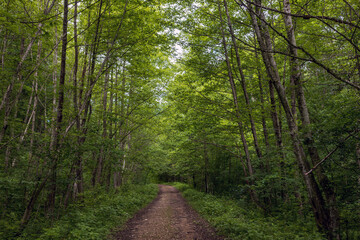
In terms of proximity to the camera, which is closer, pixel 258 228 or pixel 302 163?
pixel 302 163

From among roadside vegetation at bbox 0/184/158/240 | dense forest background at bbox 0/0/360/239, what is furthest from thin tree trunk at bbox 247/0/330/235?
roadside vegetation at bbox 0/184/158/240

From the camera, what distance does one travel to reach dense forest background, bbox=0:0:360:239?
417cm

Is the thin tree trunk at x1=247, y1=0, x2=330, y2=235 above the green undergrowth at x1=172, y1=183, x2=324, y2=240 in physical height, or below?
above

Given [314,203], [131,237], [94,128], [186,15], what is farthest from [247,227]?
[186,15]

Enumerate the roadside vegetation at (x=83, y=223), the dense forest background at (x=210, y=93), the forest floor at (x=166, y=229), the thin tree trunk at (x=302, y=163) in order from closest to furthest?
the thin tree trunk at (x=302, y=163) → the dense forest background at (x=210, y=93) → the roadside vegetation at (x=83, y=223) → the forest floor at (x=166, y=229)

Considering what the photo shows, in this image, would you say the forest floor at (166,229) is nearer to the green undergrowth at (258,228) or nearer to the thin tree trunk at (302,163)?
the green undergrowth at (258,228)

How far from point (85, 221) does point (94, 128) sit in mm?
3114

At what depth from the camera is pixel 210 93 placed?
28.9 ft

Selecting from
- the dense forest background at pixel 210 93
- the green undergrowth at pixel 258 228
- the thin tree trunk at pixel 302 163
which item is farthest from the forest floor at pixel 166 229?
the thin tree trunk at pixel 302 163

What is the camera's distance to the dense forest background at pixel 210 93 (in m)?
4.17

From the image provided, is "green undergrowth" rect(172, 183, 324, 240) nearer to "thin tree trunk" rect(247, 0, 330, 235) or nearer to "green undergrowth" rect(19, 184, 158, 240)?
"thin tree trunk" rect(247, 0, 330, 235)

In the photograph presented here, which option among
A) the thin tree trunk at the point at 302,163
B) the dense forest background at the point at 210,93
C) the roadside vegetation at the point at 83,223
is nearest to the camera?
the thin tree trunk at the point at 302,163

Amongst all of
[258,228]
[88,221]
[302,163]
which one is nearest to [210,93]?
[302,163]

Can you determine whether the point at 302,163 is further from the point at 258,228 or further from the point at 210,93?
the point at 210,93
